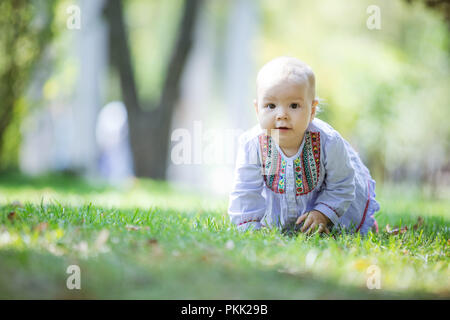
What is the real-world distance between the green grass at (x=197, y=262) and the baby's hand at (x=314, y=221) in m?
0.22

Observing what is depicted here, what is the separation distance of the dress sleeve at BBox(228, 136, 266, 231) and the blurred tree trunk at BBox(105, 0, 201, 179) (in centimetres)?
700

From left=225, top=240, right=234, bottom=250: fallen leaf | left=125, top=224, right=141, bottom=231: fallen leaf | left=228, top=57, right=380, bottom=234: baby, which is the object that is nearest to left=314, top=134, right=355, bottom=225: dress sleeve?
left=228, top=57, right=380, bottom=234: baby

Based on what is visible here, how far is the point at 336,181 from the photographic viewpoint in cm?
306

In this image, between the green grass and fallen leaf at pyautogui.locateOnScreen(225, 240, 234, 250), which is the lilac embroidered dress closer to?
the green grass

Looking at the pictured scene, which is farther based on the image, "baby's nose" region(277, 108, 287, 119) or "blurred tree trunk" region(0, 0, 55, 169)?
"blurred tree trunk" region(0, 0, 55, 169)

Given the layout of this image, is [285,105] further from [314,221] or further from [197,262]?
[197,262]

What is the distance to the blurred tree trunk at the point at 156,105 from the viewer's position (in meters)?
9.75

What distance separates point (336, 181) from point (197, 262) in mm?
1353

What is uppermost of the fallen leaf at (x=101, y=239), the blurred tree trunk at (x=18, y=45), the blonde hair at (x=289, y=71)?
the blurred tree trunk at (x=18, y=45)

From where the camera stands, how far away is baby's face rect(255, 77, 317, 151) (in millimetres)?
2777

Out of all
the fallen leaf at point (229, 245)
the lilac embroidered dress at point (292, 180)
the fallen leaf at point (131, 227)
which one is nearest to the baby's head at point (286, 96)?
the lilac embroidered dress at point (292, 180)

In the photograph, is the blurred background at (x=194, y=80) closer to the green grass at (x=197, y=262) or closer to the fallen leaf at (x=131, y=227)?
the green grass at (x=197, y=262)

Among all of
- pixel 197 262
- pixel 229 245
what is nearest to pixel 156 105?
pixel 229 245
